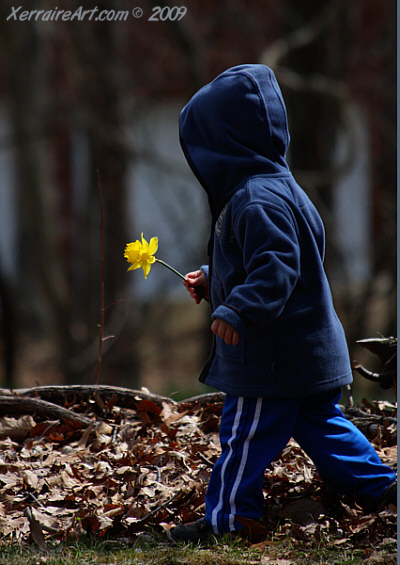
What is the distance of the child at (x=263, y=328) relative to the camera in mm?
2938

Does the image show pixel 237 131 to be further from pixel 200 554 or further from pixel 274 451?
pixel 200 554

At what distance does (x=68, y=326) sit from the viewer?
425 inches

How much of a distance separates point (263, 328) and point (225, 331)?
0.24 metres

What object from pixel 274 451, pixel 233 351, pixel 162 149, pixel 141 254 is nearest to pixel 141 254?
pixel 141 254

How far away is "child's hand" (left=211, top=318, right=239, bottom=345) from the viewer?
9.06 feet

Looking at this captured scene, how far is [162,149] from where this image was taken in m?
14.8

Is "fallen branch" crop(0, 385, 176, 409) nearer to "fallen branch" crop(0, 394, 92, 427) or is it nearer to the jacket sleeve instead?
"fallen branch" crop(0, 394, 92, 427)

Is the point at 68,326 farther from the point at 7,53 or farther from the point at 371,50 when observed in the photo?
the point at 371,50

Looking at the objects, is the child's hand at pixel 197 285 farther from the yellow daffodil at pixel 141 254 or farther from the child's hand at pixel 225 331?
the child's hand at pixel 225 331

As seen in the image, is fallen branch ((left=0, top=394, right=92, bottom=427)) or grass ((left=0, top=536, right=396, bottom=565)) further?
fallen branch ((left=0, top=394, right=92, bottom=427))

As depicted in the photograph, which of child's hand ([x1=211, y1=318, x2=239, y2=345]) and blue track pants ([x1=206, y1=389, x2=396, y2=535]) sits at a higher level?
child's hand ([x1=211, y1=318, x2=239, y2=345])

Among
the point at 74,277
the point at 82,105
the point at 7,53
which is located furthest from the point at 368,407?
the point at 74,277

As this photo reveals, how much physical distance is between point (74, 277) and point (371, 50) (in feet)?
24.4

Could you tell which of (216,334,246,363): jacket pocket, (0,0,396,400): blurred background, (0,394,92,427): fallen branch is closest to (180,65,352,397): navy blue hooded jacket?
(216,334,246,363): jacket pocket
